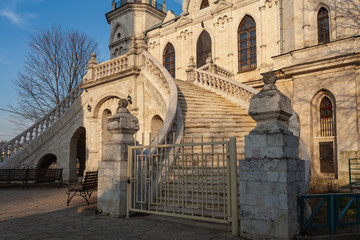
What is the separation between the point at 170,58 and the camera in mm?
24297

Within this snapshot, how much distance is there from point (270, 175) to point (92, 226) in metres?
3.52

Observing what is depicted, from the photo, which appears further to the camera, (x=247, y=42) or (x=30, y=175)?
(x=247, y=42)

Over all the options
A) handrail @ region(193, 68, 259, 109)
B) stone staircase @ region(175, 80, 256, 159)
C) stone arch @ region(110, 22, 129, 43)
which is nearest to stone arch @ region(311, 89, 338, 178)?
handrail @ region(193, 68, 259, 109)

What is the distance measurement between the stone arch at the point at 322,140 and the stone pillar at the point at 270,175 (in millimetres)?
9505

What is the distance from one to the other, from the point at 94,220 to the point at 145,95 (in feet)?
26.8

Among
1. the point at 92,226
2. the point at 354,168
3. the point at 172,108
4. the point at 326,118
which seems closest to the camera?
the point at 92,226

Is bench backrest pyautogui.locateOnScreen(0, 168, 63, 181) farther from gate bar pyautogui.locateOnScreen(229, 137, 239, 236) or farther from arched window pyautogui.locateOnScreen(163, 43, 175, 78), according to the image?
arched window pyautogui.locateOnScreen(163, 43, 175, 78)

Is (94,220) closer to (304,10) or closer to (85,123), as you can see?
(85,123)

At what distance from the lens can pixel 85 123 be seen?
56.1 feet

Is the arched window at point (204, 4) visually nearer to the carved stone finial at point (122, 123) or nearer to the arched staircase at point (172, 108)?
the arched staircase at point (172, 108)

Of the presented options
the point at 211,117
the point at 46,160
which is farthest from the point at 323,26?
the point at 46,160

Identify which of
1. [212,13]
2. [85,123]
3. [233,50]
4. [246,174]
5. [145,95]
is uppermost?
[212,13]

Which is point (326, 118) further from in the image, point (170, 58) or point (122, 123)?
point (170, 58)

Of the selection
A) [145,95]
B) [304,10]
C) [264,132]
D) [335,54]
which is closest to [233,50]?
[304,10]
